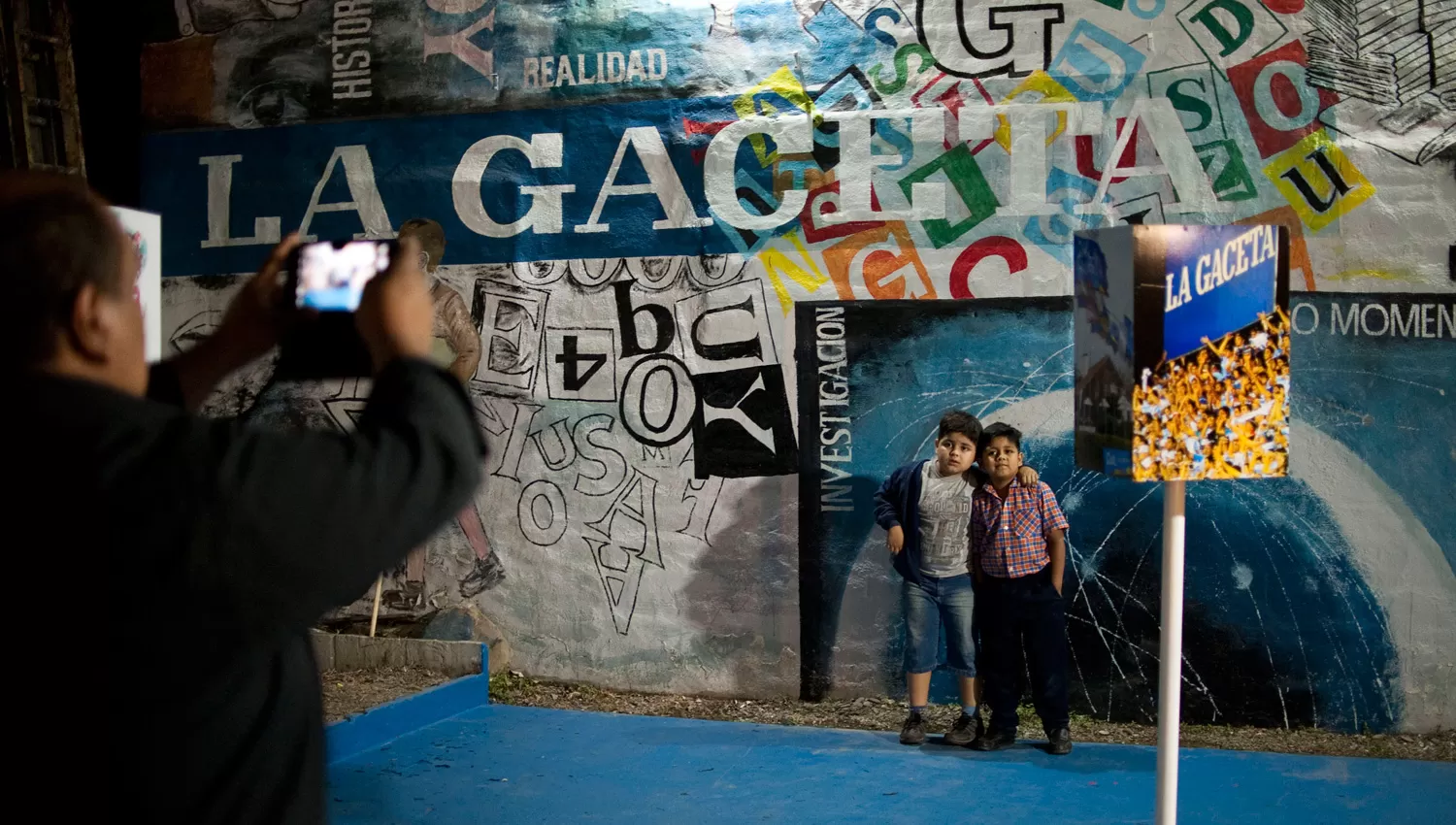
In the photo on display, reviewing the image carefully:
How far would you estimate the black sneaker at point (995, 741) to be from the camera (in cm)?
612

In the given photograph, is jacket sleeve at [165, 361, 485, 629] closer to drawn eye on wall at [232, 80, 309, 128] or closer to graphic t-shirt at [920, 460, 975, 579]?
graphic t-shirt at [920, 460, 975, 579]

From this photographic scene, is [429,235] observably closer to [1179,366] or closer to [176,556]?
[1179,366]

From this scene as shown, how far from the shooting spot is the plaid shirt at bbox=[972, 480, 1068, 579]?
6.09m

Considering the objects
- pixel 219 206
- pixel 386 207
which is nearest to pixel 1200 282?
pixel 386 207

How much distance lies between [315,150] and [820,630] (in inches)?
163

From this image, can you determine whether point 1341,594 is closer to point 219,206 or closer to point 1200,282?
point 1200,282

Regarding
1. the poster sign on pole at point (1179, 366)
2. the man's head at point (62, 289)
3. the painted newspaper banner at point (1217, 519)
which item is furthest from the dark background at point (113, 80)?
the man's head at point (62, 289)

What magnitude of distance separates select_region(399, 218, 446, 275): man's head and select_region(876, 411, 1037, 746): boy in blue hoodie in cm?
305

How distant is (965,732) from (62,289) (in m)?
5.46

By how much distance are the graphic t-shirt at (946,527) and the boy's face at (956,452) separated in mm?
110

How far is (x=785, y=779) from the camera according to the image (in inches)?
224

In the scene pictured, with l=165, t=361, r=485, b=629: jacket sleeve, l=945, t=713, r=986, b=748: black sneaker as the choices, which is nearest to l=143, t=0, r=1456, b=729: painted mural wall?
l=945, t=713, r=986, b=748: black sneaker

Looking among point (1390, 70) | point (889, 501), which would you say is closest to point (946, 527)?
point (889, 501)

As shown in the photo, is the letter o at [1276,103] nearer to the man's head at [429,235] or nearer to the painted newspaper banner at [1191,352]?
the painted newspaper banner at [1191,352]
